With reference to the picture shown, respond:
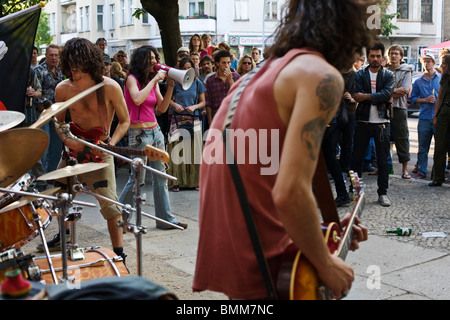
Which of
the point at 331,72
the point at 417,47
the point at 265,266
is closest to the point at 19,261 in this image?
the point at 265,266

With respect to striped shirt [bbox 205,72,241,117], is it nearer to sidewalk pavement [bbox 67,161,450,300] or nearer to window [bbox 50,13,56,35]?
sidewalk pavement [bbox 67,161,450,300]

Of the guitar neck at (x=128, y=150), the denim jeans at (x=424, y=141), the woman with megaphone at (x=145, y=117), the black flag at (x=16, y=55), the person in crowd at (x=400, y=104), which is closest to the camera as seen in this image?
the guitar neck at (x=128, y=150)

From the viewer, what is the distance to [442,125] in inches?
360

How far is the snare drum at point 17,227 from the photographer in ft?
13.9

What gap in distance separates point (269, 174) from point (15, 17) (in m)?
3.84

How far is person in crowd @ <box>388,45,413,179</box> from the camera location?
9.61 m

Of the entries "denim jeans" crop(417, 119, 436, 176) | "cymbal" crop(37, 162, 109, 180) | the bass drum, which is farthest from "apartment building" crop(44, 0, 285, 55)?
"cymbal" crop(37, 162, 109, 180)

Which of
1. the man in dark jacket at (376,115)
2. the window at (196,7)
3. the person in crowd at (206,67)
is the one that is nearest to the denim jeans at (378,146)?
the man in dark jacket at (376,115)

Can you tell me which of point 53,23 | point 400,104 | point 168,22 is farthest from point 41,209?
point 53,23

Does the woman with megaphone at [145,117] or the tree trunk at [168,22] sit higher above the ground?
the tree trunk at [168,22]

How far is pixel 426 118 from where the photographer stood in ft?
32.9

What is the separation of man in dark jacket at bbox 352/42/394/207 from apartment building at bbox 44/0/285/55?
27.8 m

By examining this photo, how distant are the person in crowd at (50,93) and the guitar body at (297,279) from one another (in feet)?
25.8

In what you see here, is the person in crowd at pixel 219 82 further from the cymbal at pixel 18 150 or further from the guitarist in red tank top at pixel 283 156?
the guitarist in red tank top at pixel 283 156
